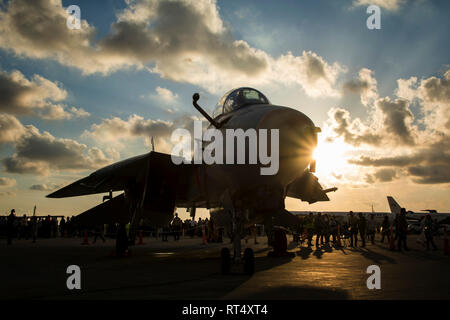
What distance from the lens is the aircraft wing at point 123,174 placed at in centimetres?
1138

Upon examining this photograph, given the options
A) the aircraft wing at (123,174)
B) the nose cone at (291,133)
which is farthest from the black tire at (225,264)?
the aircraft wing at (123,174)

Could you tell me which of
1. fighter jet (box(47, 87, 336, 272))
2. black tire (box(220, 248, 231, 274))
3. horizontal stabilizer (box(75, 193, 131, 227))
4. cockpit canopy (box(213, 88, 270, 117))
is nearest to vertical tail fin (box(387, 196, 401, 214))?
fighter jet (box(47, 87, 336, 272))

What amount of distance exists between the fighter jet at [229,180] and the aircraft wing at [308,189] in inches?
1.5

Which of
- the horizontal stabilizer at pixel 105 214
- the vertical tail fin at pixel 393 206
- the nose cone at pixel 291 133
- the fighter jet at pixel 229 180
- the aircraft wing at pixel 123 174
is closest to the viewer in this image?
the nose cone at pixel 291 133

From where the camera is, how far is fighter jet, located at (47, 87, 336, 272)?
303 inches

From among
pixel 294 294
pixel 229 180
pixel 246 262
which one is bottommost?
pixel 294 294

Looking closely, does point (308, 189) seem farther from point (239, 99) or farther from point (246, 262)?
point (246, 262)

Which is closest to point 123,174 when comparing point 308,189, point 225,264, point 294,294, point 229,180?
point 229,180

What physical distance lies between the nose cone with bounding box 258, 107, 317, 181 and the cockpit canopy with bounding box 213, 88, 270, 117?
6.56 ft

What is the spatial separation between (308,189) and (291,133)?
650 centimetres

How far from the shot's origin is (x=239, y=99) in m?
9.78

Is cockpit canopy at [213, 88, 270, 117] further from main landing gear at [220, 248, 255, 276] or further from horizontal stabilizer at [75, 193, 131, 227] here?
horizontal stabilizer at [75, 193, 131, 227]

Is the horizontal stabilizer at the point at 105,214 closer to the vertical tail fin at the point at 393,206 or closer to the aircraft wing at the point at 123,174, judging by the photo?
the aircraft wing at the point at 123,174
